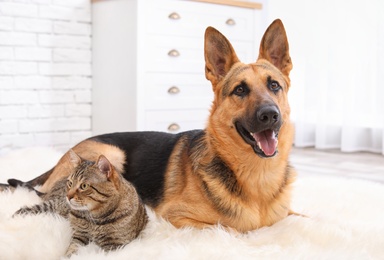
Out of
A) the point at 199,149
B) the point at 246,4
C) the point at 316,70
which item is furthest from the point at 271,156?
the point at 316,70

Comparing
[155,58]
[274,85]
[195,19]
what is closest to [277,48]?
[274,85]

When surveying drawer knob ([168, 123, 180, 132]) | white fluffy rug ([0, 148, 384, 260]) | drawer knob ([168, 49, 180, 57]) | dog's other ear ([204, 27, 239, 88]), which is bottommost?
white fluffy rug ([0, 148, 384, 260])

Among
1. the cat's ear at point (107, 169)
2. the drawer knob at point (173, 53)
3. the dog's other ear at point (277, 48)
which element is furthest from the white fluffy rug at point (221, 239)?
the drawer knob at point (173, 53)

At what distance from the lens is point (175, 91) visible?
4.21 m

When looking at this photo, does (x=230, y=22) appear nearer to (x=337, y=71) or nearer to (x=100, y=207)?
(x=337, y=71)

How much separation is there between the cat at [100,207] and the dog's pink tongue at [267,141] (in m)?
0.51

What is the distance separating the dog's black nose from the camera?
2.05 meters

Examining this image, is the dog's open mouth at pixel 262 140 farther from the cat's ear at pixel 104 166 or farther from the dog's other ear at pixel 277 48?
the cat's ear at pixel 104 166

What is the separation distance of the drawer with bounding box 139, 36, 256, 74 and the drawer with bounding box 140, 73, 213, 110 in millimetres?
51

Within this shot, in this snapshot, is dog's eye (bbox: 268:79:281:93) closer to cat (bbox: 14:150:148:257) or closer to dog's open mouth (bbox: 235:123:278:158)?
dog's open mouth (bbox: 235:123:278:158)

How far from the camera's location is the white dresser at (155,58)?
4.05 meters

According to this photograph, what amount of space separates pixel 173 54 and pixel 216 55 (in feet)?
6.06

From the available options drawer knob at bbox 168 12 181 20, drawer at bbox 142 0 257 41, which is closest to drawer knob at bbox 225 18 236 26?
drawer at bbox 142 0 257 41

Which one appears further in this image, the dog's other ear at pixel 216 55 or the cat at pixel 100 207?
the dog's other ear at pixel 216 55
